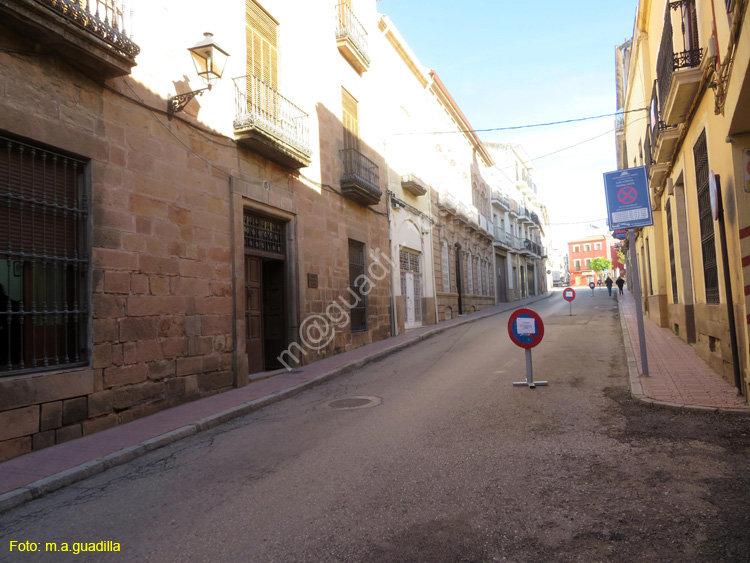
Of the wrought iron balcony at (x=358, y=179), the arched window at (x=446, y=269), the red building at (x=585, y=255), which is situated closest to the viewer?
the wrought iron balcony at (x=358, y=179)

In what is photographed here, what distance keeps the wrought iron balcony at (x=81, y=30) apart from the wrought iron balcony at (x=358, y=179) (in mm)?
7001

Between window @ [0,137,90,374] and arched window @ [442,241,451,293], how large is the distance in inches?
684

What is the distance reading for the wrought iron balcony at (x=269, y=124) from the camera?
8.93 meters

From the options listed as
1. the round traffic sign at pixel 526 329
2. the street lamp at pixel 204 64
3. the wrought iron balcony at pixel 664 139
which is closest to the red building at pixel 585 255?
the wrought iron balcony at pixel 664 139

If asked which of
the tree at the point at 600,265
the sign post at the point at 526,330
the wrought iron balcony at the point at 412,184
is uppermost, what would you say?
the tree at the point at 600,265

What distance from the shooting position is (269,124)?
30.7 ft

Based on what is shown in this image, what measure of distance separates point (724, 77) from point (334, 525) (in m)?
5.82

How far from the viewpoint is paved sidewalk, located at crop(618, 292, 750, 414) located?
557 cm

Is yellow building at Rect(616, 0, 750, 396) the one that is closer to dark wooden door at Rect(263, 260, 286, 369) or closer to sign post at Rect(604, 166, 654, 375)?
sign post at Rect(604, 166, 654, 375)

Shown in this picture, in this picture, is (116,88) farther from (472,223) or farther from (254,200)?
(472,223)

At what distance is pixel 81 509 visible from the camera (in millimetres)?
3867

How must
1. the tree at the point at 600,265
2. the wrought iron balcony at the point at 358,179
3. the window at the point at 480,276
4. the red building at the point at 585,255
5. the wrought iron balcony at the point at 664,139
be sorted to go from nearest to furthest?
1. the wrought iron balcony at the point at 664,139
2. the wrought iron balcony at the point at 358,179
3. the window at the point at 480,276
4. the tree at the point at 600,265
5. the red building at the point at 585,255

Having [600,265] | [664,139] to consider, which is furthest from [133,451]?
[600,265]

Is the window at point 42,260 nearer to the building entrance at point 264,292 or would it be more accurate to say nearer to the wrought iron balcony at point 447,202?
the building entrance at point 264,292
